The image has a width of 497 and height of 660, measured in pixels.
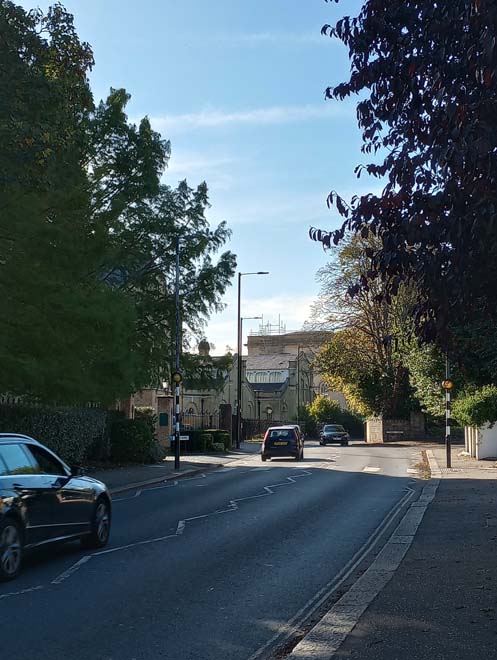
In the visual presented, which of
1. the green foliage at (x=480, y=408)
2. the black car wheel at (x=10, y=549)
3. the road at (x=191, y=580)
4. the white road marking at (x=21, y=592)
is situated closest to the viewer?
the road at (x=191, y=580)

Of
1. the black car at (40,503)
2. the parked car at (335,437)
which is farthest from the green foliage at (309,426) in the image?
the black car at (40,503)

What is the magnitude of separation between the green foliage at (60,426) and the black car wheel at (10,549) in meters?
13.2

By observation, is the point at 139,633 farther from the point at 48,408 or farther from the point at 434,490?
the point at 48,408

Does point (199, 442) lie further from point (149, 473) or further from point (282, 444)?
point (149, 473)

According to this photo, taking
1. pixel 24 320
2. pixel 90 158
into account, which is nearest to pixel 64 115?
pixel 24 320

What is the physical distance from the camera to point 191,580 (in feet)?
31.2

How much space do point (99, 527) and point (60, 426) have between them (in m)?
14.7

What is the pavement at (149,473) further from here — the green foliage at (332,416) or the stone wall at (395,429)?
the green foliage at (332,416)

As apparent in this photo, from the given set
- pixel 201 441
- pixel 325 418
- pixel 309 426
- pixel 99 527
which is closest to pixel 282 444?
pixel 201 441

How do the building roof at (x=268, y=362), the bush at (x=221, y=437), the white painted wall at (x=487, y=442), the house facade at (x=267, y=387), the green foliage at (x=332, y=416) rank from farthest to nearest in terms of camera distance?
the building roof at (x=268, y=362), the green foliage at (x=332, y=416), the house facade at (x=267, y=387), the bush at (x=221, y=437), the white painted wall at (x=487, y=442)

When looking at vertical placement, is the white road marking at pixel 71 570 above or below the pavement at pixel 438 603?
below

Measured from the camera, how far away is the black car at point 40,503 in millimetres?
9469

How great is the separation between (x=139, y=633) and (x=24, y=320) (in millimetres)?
12981

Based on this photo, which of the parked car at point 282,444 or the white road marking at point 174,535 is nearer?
the white road marking at point 174,535
